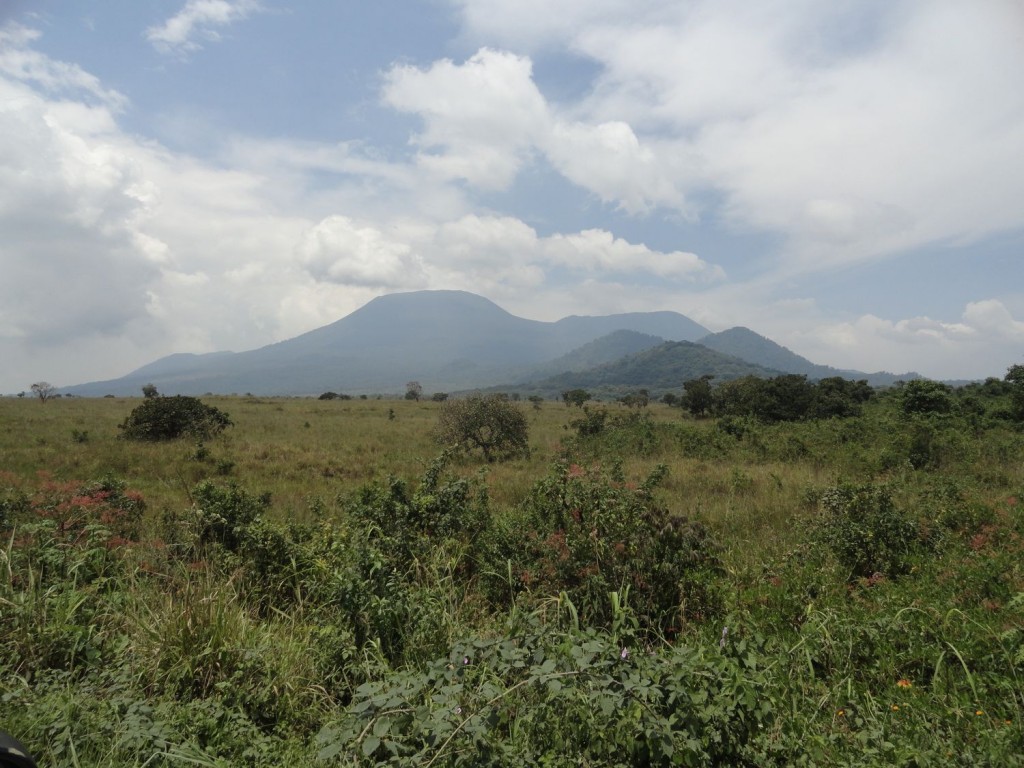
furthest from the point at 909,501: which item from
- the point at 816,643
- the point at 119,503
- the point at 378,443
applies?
the point at 378,443

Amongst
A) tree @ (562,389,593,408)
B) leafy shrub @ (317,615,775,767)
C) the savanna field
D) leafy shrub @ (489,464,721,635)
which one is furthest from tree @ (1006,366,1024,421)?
tree @ (562,389,593,408)

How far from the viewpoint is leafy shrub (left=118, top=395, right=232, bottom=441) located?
19.8 meters

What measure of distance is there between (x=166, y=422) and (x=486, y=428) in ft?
41.6

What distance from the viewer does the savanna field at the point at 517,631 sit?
2.50 meters

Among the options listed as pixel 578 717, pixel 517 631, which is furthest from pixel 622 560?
pixel 578 717

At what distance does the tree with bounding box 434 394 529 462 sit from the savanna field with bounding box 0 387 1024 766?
1174 cm

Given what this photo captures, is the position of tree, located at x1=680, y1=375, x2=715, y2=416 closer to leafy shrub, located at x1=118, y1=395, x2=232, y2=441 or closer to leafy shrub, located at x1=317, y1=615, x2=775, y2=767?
leafy shrub, located at x1=118, y1=395, x2=232, y2=441

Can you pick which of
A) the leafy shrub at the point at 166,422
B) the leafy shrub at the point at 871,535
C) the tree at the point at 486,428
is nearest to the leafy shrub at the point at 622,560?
the leafy shrub at the point at 871,535

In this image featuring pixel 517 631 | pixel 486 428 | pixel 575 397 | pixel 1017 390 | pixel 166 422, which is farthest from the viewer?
pixel 575 397

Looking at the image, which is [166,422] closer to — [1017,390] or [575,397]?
[1017,390]

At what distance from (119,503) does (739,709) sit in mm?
8906

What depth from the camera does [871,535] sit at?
19.7 feet

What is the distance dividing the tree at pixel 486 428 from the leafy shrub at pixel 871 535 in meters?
13.8

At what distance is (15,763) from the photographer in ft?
6.09
